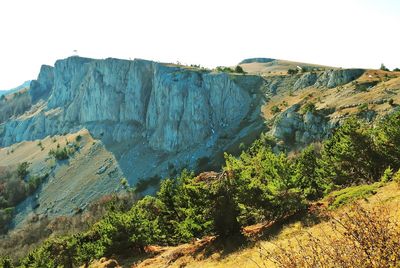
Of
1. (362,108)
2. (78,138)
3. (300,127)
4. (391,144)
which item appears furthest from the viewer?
(78,138)

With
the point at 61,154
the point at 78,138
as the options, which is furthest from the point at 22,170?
the point at 78,138

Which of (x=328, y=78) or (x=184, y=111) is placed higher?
(x=328, y=78)

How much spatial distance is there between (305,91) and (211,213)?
10925cm

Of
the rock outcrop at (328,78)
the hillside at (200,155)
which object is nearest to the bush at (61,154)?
the hillside at (200,155)

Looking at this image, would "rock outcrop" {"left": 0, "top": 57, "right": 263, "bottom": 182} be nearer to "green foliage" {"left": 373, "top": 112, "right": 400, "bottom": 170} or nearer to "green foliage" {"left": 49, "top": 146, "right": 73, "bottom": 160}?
"green foliage" {"left": 49, "top": 146, "right": 73, "bottom": 160}

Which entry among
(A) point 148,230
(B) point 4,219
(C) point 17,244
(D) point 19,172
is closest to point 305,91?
(A) point 148,230

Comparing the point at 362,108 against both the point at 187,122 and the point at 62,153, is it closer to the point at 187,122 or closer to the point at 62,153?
the point at 187,122

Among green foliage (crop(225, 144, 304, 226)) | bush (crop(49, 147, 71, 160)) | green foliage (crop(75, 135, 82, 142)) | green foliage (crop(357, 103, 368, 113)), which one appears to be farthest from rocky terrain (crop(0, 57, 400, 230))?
green foliage (crop(225, 144, 304, 226))

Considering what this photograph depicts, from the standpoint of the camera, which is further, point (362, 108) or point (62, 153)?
point (62, 153)

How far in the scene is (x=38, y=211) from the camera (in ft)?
488

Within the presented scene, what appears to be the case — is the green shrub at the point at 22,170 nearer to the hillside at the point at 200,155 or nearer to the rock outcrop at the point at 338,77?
the hillside at the point at 200,155

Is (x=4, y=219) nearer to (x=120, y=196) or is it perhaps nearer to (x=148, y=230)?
(x=120, y=196)

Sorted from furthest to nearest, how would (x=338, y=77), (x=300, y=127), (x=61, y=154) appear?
(x=61, y=154)
(x=338, y=77)
(x=300, y=127)

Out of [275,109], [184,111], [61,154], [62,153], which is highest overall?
[275,109]
